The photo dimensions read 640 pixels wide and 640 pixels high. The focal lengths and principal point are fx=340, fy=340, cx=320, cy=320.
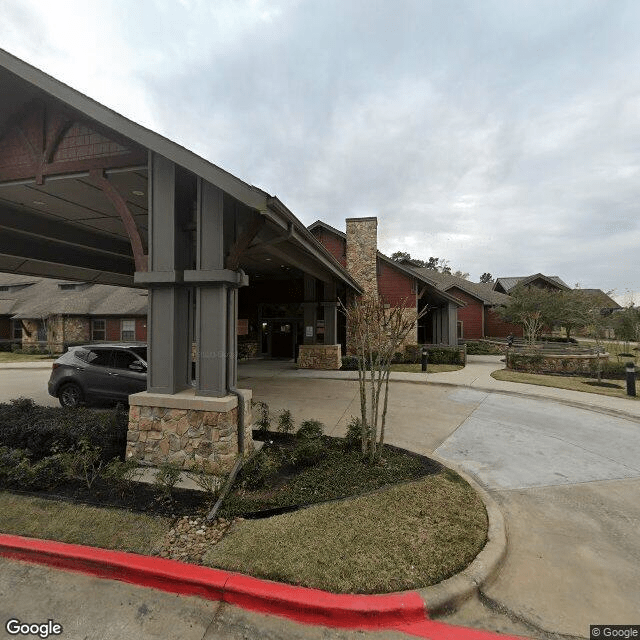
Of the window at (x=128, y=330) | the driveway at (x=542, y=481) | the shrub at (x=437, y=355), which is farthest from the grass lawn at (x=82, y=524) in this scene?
the window at (x=128, y=330)

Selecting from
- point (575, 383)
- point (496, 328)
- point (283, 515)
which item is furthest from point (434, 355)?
point (496, 328)

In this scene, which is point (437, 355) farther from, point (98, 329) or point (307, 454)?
point (98, 329)

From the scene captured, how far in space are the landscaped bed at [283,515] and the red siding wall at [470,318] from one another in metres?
28.4

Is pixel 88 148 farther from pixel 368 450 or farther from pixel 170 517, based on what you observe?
pixel 368 450

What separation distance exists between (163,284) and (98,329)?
86.7 ft

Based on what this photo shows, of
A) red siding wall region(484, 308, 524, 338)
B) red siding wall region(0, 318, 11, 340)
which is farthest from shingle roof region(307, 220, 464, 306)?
red siding wall region(0, 318, 11, 340)

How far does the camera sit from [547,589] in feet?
9.73

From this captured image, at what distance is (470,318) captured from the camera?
31.5 metres

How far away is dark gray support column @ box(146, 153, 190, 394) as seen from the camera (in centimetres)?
539

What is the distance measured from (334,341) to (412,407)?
7752 mm

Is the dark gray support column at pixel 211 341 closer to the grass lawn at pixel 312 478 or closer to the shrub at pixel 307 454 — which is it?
the grass lawn at pixel 312 478

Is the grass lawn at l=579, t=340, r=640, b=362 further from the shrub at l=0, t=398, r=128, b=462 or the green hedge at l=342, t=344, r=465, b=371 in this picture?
the shrub at l=0, t=398, r=128, b=462

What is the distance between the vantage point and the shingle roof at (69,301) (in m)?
26.2

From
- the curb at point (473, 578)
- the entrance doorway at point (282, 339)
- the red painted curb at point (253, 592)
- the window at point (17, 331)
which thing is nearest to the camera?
the red painted curb at point (253, 592)
